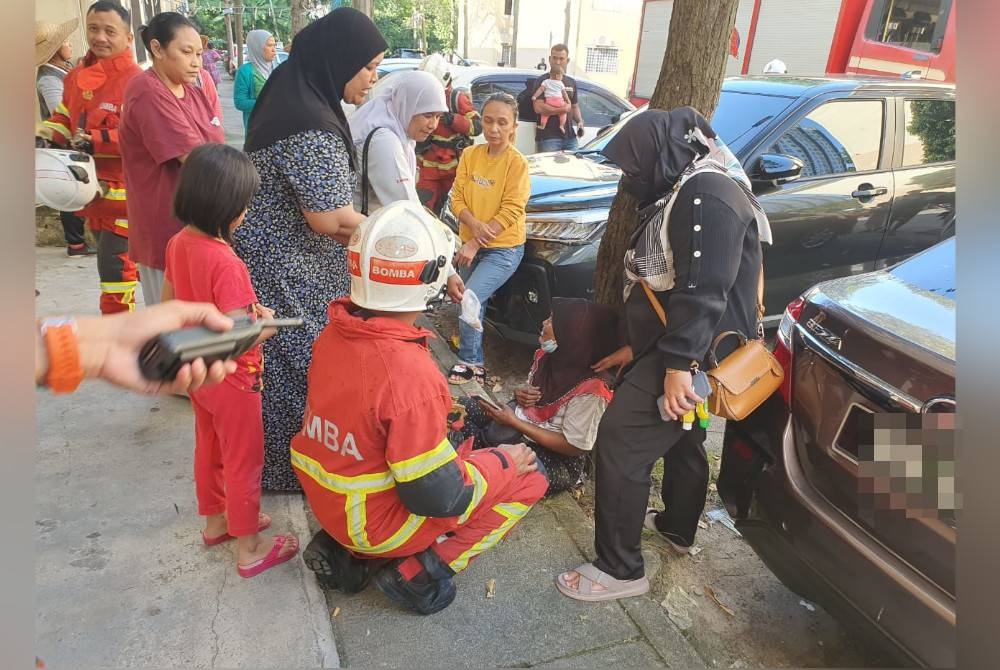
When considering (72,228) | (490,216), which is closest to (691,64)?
(490,216)

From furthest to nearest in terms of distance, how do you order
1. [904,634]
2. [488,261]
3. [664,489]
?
[488,261], [664,489], [904,634]

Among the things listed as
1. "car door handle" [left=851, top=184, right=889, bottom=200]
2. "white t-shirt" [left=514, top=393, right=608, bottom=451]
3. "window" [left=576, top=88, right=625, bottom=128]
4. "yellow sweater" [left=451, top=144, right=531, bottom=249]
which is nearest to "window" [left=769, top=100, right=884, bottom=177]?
"car door handle" [left=851, top=184, right=889, bottom=200]

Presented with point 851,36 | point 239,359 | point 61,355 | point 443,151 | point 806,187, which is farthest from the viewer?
point 851,36

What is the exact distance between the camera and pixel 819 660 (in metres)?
2.34

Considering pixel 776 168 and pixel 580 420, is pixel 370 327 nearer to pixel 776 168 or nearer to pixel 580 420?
pixel 580 420

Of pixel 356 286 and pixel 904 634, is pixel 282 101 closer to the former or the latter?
pixel 356 286

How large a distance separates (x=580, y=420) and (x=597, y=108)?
696cm

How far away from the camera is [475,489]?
215 centimetres

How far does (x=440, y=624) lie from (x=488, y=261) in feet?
7.56

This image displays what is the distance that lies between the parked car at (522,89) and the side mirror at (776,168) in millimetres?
2955

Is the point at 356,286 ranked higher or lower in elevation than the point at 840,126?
lower

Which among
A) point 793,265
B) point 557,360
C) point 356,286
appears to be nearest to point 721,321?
point 557,360

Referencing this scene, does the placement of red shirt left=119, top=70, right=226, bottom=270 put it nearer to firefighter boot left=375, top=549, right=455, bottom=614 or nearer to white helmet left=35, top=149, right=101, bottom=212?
white helmet left=35, top=149, right=101, bottom=212

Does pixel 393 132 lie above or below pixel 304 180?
above
